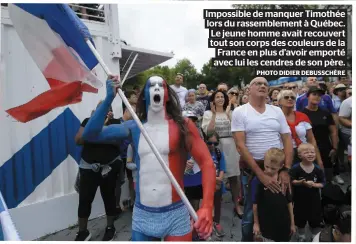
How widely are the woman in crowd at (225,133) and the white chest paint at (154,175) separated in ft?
4.28

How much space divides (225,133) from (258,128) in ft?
3.03

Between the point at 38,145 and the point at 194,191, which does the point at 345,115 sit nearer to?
the point at 194,191

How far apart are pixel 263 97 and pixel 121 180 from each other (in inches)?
65.6

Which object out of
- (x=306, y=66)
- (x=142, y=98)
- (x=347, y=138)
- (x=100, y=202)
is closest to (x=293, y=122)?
(x=306, y=66)

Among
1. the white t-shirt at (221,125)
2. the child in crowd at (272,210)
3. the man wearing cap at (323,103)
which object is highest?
the man wearing cap at (323,103)

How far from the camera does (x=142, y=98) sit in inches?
82.5

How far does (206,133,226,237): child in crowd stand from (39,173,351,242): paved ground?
0.33ft

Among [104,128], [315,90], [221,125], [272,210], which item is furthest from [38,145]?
[315,90]

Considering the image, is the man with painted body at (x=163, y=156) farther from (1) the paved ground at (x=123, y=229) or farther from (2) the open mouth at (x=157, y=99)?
(1) the paved ground at (x=123, y=229)

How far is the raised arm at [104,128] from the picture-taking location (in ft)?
6.37

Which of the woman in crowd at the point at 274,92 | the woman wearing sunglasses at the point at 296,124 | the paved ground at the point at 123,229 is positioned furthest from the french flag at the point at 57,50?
the woman in crowd at the point at 274,92

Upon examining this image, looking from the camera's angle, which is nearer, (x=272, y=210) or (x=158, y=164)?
(x=158, y=164)

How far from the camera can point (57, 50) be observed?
2314 mm

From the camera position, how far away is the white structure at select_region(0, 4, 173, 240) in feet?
9.34
